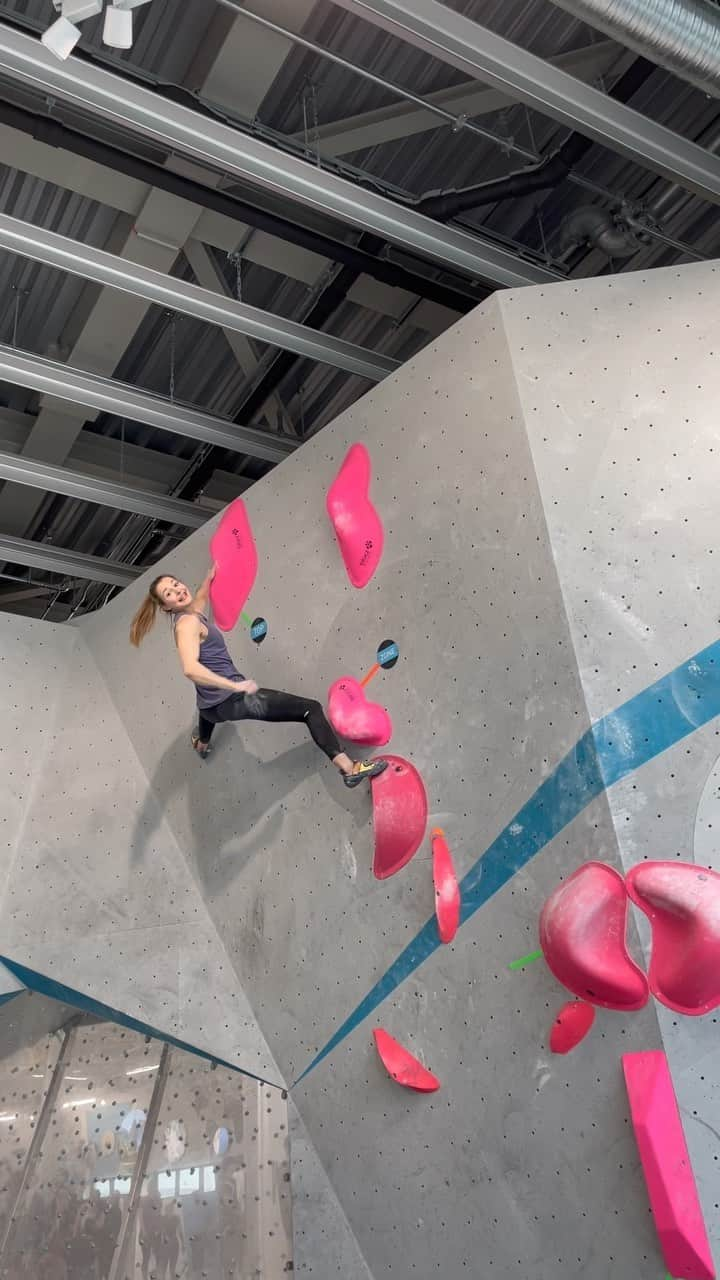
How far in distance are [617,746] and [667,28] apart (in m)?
2.58

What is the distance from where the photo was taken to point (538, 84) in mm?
3771

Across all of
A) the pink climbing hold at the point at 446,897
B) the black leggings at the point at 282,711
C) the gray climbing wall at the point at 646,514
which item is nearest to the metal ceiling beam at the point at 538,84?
the gray climbing wall at the point at 646,514

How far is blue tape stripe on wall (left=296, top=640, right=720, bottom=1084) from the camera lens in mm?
3127

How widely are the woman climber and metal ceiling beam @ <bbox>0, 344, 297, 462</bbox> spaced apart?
1.33 meters

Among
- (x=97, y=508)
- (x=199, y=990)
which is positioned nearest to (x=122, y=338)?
(x=97, y=508)

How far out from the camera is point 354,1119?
378 cm

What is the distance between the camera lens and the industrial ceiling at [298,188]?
3861 mm

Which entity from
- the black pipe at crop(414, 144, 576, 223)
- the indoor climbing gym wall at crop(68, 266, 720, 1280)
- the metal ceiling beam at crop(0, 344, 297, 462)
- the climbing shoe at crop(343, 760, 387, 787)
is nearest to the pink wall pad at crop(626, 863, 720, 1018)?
the indoor climbing gym wall at crop(68, 266, 720, 1280)

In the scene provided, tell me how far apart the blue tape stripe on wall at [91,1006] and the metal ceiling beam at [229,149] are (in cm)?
381

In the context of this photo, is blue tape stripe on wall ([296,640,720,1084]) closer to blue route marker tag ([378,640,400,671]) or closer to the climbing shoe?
the climbing shoe

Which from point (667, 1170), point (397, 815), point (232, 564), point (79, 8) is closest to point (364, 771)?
point (397, 815)

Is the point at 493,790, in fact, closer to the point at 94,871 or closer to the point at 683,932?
the point at 683,932

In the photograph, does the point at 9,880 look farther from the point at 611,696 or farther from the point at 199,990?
the point at 611,696

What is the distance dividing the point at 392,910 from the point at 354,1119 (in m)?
0.83
